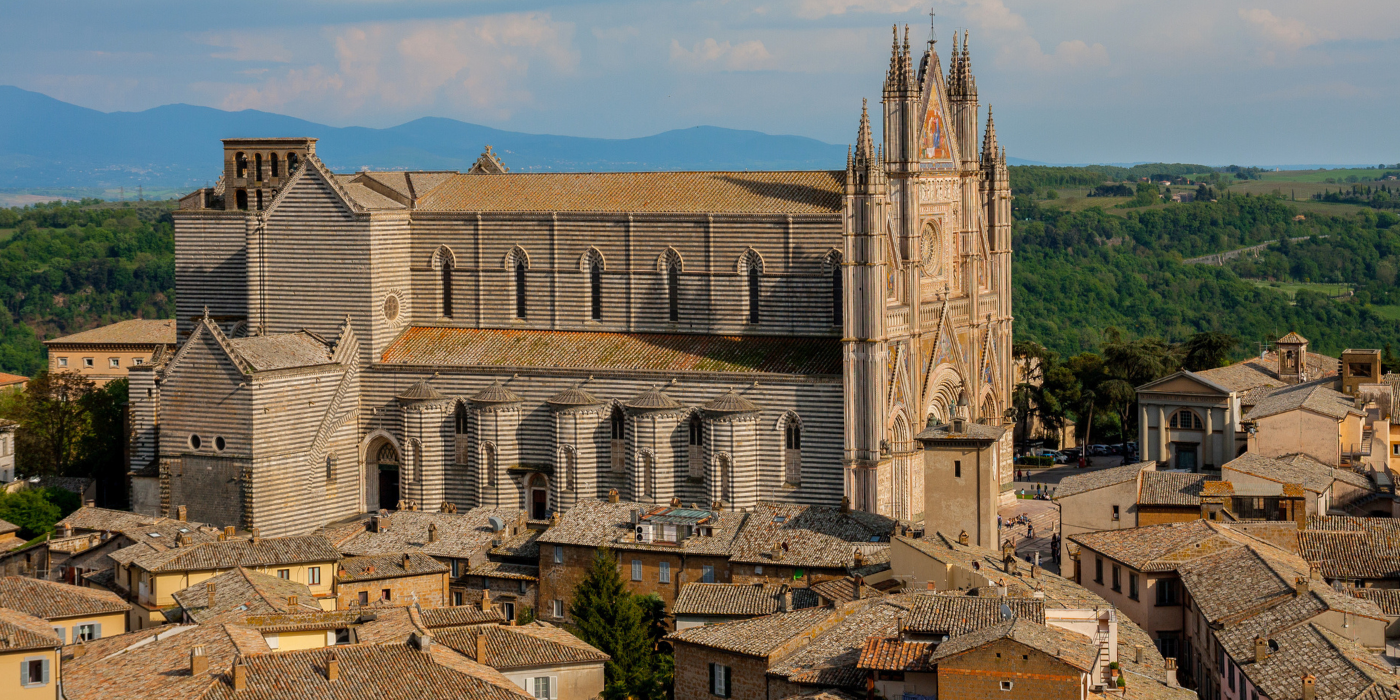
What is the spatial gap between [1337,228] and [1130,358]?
93.1 meters

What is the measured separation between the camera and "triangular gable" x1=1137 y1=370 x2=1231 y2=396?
61.5 meters

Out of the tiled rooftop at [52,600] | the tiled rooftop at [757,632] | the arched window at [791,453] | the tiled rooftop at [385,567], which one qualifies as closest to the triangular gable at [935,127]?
the arched window at [791,453]

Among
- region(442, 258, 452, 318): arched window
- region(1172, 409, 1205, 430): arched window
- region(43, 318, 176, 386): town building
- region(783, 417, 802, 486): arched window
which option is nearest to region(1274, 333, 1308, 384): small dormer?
region(1172, 409, 1205, 430): arched window

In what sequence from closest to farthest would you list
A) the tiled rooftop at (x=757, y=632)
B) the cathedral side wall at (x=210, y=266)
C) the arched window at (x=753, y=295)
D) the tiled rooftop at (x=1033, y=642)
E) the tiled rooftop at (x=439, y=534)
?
the tiled rooftop at (x=1033, y=642) < the tiled rooftop at (x=757, y=632) < the tiled rooftop at (x=439, y=534) < the arched window at (x=753, y=295) < the cathedral side wall at (x=210, y=266)

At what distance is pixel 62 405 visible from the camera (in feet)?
235

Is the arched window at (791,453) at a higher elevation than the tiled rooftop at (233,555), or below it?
higher

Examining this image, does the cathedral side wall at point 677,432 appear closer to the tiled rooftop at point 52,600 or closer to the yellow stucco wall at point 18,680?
the tiled rooftop at point 52,600

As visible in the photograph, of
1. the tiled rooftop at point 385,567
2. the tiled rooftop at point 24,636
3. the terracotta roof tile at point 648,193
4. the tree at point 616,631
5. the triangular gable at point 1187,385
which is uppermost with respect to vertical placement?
the terracotta roof tile at point 648,193

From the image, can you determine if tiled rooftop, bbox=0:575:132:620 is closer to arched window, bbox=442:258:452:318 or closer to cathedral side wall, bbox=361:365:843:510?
cathedral side wall, bbox=361:365:843:510

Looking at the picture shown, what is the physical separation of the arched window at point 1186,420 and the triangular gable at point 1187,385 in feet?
2.29

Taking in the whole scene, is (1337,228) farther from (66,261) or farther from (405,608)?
(405,608)

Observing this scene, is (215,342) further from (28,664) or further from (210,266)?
(28,664)

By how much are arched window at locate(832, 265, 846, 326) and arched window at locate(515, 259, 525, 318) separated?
34.0 feet

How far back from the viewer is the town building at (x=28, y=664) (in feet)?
122
